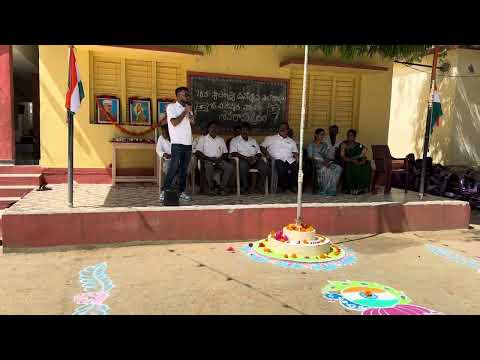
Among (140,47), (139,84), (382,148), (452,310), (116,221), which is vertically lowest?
(452,310)

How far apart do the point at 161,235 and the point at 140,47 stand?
11.2 feet

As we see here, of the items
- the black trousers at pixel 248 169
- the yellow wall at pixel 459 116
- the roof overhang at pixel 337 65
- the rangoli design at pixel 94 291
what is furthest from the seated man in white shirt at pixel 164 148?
the yellow wall at pixel 459 116

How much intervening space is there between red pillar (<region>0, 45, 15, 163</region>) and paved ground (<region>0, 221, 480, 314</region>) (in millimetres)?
3123

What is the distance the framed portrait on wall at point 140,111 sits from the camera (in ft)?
25.5

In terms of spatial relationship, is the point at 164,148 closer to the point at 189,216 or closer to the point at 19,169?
the point at 189,216

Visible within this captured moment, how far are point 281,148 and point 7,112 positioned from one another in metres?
4.91

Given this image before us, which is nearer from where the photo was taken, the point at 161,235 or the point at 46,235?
the point at 46,235

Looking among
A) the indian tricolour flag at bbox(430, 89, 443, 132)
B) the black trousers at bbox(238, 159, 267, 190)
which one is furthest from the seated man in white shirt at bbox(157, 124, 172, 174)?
the indian tricolour flag at bbox(430, 89, 443, 132)

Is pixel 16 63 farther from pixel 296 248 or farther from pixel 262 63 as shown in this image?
pixel 296 248

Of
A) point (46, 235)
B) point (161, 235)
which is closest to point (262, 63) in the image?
point (161, 235)

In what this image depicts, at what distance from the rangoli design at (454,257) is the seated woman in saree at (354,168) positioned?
6.65 feet

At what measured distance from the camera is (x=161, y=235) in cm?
544

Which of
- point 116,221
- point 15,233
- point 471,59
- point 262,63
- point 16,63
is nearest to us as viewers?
point 15,233
